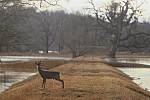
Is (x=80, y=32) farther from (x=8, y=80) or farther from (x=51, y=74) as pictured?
(x=51, y=74)

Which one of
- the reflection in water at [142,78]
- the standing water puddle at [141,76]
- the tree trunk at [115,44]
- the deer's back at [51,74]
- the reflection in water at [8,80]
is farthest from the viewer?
the tree trunk at [115,44]

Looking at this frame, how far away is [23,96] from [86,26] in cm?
9503

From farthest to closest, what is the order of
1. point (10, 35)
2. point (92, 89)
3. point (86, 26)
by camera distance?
point (86, 26), point (10, 35), point (92, 89)

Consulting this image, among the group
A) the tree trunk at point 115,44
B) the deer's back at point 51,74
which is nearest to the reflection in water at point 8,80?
the deer's back at point 51,74

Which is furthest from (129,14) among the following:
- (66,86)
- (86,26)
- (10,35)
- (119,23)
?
(66,86)

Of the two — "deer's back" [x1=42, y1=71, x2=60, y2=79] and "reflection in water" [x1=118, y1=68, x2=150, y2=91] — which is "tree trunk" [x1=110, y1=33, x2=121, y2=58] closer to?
"reflection in water" [x1=118, y1=68, x2=150, y2=91]

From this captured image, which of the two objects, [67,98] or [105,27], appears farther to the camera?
[105,27]

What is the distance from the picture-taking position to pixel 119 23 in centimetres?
8600

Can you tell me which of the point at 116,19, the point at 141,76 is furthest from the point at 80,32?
the point at 141,76

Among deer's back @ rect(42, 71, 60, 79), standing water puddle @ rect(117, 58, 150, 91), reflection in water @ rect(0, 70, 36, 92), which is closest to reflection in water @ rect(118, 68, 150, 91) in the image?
standing water puddle @ rect(117, 58, 150, 91)

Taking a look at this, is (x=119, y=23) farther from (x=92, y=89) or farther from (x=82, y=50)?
(x=92, y=89)

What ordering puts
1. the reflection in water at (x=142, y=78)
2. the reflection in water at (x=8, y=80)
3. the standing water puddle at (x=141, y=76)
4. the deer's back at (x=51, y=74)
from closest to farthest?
the deer's back at (x=51, y=74), the reflection in water at (x=8, y=80), the reflection in water at (x=142, y=78), the standing water puddle at (x=141, y=76)

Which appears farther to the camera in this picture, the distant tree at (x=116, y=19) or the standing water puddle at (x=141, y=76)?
the distant tree at (x=116, y=19)

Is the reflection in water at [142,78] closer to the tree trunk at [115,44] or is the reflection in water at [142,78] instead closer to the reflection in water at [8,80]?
the reflection in water at [8,80]
